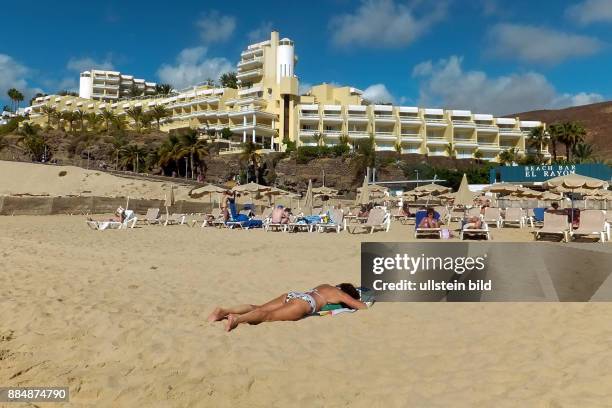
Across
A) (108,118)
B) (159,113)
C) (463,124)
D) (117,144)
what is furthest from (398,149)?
(108,118)

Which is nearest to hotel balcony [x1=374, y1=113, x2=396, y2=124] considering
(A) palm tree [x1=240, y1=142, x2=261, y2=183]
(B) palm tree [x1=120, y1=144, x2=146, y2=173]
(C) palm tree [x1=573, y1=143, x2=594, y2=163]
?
(A) palm tree [x1=240, y1=142, x2=261, y2=183]

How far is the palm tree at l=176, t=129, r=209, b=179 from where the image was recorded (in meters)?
54.2

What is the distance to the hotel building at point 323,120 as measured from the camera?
203 ft

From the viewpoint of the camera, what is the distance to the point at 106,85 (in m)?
101

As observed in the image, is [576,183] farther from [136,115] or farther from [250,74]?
[136,115]

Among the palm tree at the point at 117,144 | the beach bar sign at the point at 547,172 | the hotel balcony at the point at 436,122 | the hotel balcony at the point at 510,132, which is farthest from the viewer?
the hotel balcony at the point at 510,132

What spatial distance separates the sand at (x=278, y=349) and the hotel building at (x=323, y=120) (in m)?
52.1

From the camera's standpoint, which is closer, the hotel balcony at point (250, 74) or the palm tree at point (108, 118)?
the hotel balcony at point (250, 74)

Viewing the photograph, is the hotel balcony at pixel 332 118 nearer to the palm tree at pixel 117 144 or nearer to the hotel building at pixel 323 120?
the hotel building at pixel 323 120

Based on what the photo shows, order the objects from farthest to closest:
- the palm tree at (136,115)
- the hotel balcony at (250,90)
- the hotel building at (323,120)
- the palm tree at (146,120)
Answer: the palm tree at (136,115) → the palm tree at (146,120) → the hotel balcony at (250,90) → the hotel building at (323,120)

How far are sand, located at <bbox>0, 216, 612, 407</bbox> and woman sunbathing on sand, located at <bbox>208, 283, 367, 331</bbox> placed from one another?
0.09m

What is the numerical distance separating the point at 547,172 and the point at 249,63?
4540 centimetres

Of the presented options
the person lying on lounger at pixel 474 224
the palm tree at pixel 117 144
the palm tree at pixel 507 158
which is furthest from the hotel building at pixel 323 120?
the person lying on lounger at pixel 474 224

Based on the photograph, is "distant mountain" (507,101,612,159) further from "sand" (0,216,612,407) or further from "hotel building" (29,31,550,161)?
"sand" (0,216,612,407)
